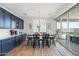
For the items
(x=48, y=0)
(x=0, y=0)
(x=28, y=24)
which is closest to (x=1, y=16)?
(x=0, y=0)

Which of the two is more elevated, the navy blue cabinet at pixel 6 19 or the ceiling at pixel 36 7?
the ceiling at pixel 36 7

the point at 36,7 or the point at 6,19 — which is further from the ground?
the point at 36,7

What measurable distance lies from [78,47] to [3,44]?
11.1 feet

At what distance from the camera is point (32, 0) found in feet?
10.8

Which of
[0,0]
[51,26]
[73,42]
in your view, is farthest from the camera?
[51,26]

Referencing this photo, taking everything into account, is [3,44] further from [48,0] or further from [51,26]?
[51,26]

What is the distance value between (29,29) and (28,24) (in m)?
0.51

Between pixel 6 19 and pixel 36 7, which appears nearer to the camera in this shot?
pixel 6 19

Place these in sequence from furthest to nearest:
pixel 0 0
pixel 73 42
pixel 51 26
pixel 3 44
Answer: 1. pixel 51 26
2. pixel 73 42
3. pixel 3 44
4. pixel 0 0

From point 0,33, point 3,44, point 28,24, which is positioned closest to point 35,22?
point 28,24

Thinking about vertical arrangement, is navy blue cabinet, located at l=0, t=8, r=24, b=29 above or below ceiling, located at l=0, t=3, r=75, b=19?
below

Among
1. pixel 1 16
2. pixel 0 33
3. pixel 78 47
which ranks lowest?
pixel 78 47

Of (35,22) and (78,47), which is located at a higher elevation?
(35,22)

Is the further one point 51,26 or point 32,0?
point 51,26
